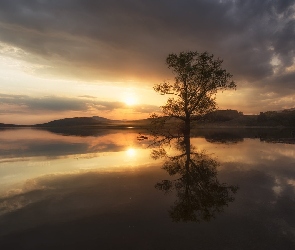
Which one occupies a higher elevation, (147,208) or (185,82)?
(185,82)

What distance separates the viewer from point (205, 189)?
1274cm

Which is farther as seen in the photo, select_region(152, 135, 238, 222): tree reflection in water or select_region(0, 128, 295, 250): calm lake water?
select_region(152, 135, 238, 222): tree reflection in water

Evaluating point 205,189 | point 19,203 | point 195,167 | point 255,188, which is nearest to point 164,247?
point 205,189

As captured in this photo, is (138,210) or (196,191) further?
(196,191)

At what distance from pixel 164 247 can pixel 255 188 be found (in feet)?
28.0

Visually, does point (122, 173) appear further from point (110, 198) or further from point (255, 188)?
point (255, 188)

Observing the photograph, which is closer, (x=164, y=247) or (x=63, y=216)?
(x=164, y=247)

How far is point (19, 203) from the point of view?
10.7 metres

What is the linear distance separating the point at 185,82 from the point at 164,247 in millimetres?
46321

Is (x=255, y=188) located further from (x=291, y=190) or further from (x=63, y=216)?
(x=63, y=216)

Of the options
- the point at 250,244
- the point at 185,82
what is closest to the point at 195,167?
the point at 250,244

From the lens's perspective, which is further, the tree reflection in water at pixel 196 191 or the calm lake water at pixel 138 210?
the tree reflection in water at pixel 196 191

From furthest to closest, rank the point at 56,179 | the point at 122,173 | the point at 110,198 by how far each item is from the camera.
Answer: the point at 122,173, the point at 56,179, the point at 110,198

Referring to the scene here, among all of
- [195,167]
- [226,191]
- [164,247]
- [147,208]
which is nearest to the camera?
[164,247]
